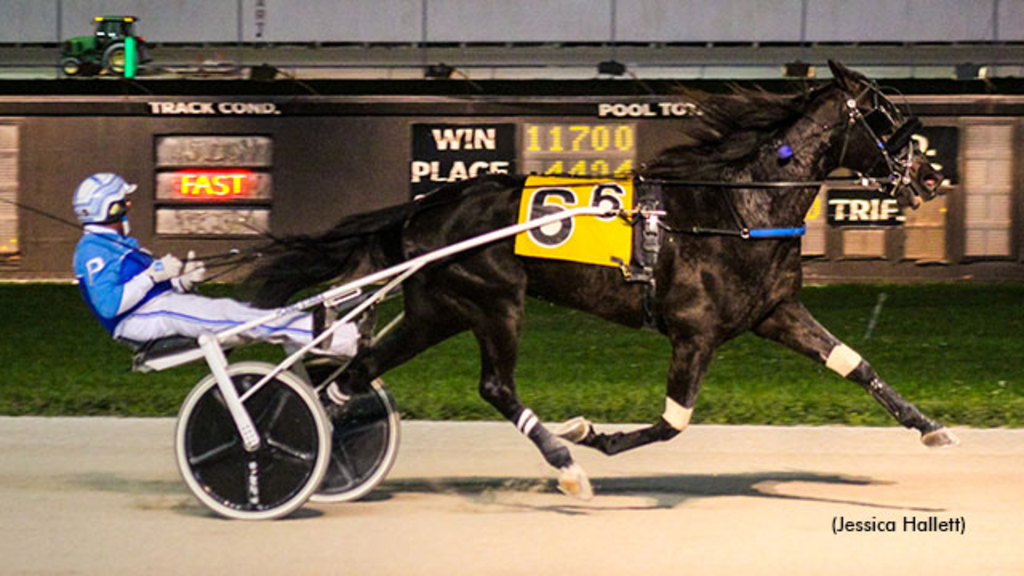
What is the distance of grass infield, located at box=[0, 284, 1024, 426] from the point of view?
389 inches

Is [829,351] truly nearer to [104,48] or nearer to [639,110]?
[639,110]

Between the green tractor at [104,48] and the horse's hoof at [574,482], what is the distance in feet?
54.4

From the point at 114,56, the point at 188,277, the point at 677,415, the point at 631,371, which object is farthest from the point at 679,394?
the point at 114,56

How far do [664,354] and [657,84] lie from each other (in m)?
7.36

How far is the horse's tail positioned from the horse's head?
6.37ft

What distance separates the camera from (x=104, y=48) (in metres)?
23.9

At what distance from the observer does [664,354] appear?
1302 centimetres

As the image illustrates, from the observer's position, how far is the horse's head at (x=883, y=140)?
6930 mm

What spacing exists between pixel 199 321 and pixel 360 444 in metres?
0.96

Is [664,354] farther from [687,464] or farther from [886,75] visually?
[886,75]

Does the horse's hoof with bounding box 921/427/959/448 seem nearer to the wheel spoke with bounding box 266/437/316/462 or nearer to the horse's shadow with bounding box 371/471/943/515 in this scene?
the horse's shadow with bounding box 371/471/943/515

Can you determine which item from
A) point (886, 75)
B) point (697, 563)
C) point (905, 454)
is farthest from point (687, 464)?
point (886, 75)

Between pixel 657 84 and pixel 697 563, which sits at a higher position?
pixel 657 84

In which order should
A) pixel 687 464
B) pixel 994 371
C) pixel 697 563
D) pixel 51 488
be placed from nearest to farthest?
pixel 697 563 < pixel 51 488 < pixel 687 464 < pixel 994 371
